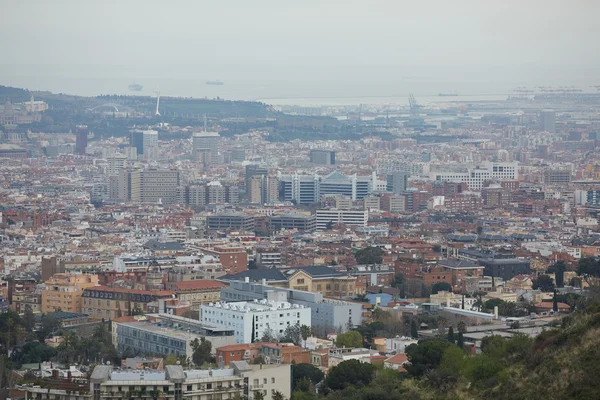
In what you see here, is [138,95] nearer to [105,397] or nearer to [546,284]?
[546,284]

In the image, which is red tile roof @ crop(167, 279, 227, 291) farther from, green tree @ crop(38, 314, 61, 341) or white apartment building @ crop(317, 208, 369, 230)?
white apartment building @ crop(317, 208, 369, 230)

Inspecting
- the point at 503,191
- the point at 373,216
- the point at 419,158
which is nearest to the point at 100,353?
the point at 373,216

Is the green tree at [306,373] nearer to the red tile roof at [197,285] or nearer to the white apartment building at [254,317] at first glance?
the white apartment building at [254,317]

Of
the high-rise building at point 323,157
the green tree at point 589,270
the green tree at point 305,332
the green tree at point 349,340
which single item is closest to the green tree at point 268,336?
the green tree at point 305,332

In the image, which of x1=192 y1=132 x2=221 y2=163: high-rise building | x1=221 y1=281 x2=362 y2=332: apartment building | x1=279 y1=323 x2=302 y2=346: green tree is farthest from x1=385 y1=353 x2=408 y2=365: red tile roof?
x1=192 y1=132 x2=221 y2=163: high-rise building

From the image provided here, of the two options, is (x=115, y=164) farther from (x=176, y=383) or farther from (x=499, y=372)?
(x=499, y=372)

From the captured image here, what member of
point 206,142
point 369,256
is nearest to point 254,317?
point 369,256
